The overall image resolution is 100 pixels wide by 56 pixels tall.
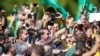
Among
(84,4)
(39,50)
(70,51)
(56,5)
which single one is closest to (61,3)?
(56,5)

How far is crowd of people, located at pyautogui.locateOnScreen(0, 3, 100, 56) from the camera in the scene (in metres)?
11.7

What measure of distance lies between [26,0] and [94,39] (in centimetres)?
270

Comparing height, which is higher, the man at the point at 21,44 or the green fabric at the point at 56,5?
the green fabric at the point at 56,5

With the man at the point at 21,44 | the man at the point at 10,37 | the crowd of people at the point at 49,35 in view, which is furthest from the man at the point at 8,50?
the man at the point at 10,37

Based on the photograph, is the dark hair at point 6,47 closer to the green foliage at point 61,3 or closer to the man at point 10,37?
the man at point 10,37

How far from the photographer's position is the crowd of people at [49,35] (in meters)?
11.7

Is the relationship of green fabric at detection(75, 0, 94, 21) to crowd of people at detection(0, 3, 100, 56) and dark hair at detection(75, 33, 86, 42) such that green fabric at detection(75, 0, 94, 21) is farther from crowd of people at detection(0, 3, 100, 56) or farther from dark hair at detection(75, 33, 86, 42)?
dark hair at detection(75, 33, 86, 42)

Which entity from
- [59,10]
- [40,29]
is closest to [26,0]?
[59,10]

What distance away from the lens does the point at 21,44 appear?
39.1ft

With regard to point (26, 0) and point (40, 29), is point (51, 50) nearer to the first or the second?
point (40, 29)

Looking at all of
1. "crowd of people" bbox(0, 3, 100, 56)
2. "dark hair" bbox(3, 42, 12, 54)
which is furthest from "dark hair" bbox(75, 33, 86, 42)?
"dark hair" bbox(3, 42, 12, 54)

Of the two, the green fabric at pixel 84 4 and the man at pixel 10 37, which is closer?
the man at pixel 10 37

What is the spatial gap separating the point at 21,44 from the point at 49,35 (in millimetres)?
521

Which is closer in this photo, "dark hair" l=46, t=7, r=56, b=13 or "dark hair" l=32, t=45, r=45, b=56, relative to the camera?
"dark hair" l=32, t=45, r=45, b=56
